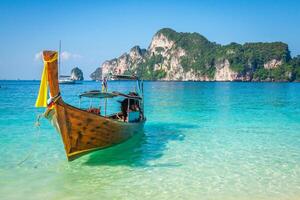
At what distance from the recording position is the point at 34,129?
765 inches

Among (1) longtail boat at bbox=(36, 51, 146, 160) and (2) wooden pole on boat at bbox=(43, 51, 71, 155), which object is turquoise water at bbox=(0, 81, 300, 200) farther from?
(2) wooden pole on boat at bbox=(43, 51, 71, 155)

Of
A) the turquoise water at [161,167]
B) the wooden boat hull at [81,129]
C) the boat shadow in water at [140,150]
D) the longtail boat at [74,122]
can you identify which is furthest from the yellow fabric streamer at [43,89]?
the boat shadow in water at [140,150]

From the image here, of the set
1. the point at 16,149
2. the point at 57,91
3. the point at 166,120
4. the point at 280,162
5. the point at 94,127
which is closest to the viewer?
the point at 57,91

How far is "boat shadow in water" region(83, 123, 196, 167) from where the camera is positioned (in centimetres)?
1242

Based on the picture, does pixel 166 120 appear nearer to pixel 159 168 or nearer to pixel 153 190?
pixel 159 168

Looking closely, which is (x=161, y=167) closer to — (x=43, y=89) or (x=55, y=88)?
(x=55, y=88)

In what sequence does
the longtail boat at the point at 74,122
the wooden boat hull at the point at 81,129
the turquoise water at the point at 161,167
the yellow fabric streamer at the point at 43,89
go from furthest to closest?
the wooden boat hull at the point at 81,129 < the longtail boat at the point at 74,122 < the yellow fabric streamer at the point at 43,89 < the turquoise water at the point at 161,167

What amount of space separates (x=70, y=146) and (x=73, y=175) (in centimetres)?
94

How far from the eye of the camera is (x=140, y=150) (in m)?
14.5

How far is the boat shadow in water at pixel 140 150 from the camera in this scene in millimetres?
12419

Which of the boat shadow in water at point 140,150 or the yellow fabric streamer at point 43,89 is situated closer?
the yellow fabric streamer at point 43,89

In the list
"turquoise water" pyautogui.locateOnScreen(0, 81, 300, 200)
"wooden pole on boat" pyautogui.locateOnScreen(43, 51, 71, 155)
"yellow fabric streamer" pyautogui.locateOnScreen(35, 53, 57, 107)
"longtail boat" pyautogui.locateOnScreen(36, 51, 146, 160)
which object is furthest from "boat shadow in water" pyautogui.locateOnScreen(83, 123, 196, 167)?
"yellow fabric streamer" pyautogui.locateOnScreen(35, 53, 57, 107)

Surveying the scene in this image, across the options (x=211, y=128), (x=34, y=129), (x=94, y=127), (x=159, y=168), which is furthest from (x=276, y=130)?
(x=34, y=129)

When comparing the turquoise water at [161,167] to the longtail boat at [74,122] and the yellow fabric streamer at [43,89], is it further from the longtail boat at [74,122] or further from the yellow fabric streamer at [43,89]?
the yellow fabric streamer at [43,89]
